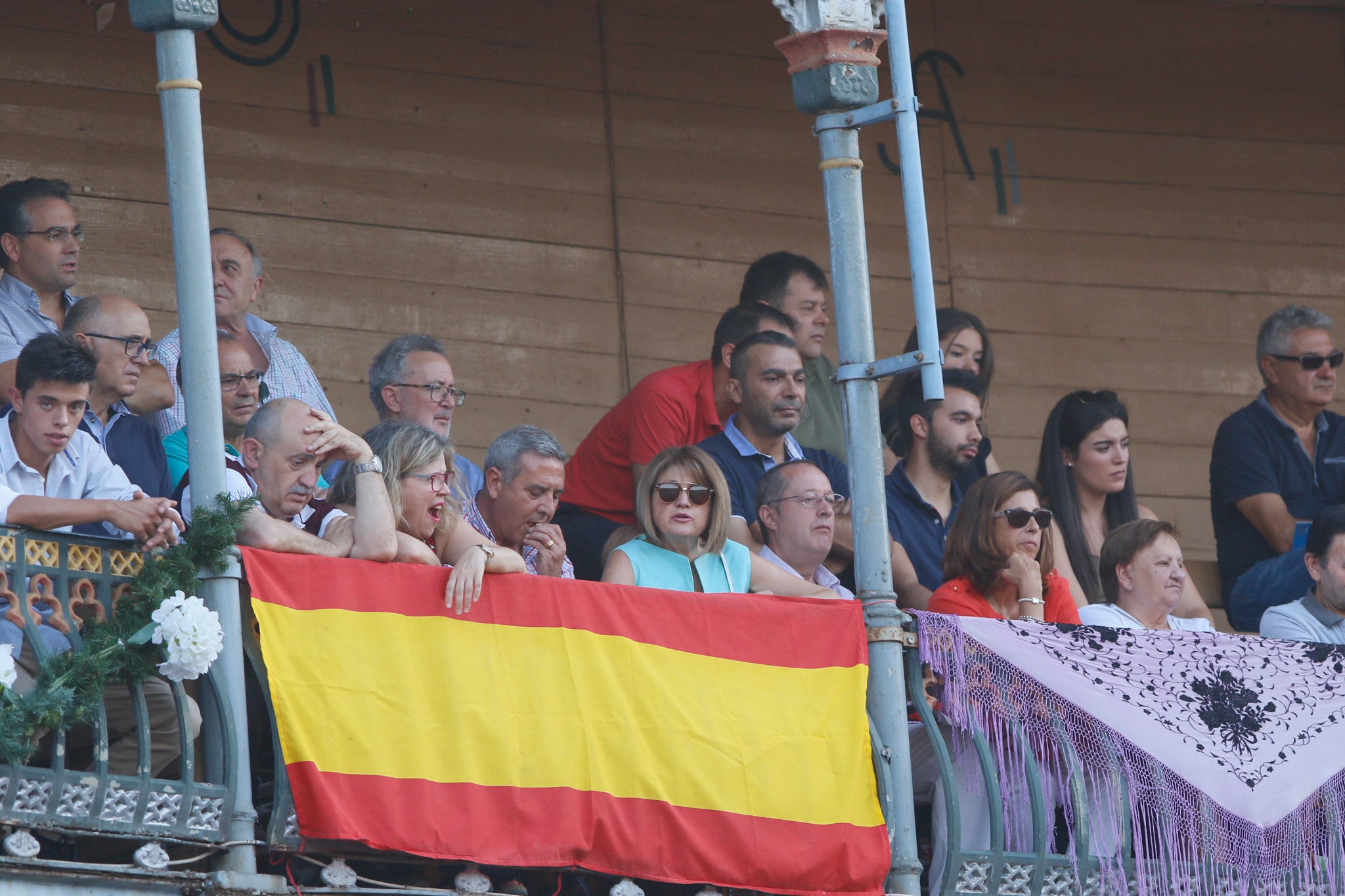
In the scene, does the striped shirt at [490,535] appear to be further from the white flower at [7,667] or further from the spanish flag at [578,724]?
the white flower at [7,667]

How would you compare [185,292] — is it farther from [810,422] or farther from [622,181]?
[622,181]

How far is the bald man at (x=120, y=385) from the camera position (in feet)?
19.1

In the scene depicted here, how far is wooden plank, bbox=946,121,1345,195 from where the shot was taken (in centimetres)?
979

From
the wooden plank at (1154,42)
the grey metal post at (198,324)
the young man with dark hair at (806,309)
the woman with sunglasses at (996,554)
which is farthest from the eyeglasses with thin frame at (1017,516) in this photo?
the wooden plank at (1154,42)

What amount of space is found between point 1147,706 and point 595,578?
Answer: 1.98m

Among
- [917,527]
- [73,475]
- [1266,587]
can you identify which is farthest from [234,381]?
[1266,587]

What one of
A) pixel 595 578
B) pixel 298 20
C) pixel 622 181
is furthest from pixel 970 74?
pixel 595 578

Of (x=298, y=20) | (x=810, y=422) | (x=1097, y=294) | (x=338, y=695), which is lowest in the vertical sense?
(x=338, y=695)

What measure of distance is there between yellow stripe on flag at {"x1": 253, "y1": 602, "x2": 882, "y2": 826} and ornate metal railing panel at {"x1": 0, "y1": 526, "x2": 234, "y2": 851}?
228mm

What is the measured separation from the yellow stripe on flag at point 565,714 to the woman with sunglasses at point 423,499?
21 centimetres

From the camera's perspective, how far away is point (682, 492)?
598cm

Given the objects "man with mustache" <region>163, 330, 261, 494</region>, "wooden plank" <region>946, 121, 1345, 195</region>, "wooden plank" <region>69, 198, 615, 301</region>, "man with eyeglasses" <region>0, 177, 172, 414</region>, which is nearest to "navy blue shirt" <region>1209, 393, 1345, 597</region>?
"wooden plank" <region>946, 121, 1345, 195</region>

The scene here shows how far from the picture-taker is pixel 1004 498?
20.7ft

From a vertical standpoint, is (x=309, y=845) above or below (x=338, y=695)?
below
